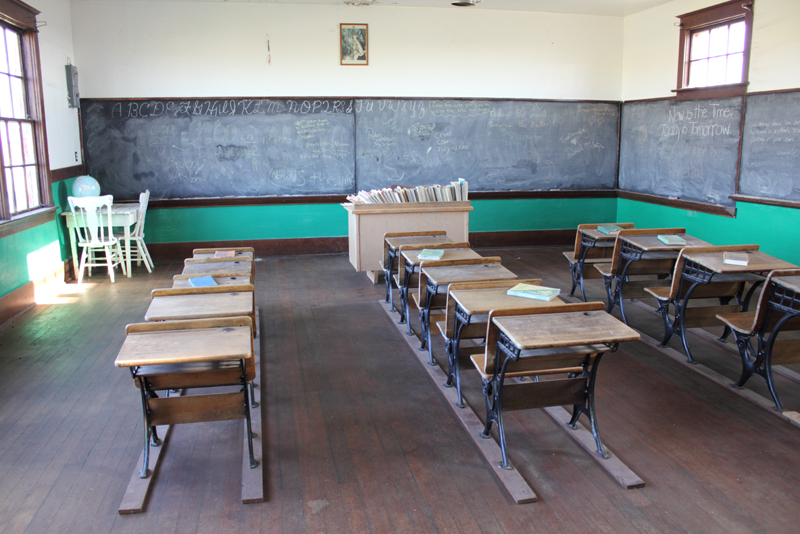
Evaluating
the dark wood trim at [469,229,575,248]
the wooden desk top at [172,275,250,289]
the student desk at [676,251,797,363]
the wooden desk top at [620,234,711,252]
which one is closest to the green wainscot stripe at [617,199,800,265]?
the dark wood trim at [469,229,575,248]

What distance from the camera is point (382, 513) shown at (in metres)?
2.35

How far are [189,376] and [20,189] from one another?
13.3 ft

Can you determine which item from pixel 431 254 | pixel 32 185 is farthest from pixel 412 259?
pixel 32 185

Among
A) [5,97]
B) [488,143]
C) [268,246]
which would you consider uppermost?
[5,97]

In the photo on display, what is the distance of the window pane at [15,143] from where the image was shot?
17.4 feet

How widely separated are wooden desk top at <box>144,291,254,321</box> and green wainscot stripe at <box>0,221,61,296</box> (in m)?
2.72

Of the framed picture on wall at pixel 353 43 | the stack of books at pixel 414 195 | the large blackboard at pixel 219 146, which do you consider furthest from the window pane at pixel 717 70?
the large blackboard at pixel 219 146

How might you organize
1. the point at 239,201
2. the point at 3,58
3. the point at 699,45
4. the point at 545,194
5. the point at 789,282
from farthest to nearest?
the point at 545,194 → the point at 239,201 → the point at 699,45 → the point at 3,58 → the point at 789,282

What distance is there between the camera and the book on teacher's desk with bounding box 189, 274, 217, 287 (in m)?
3.26

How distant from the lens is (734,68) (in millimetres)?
6188

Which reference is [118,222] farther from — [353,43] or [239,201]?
[353,43]

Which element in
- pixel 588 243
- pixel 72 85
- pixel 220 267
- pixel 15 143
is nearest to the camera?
pixel 220 267

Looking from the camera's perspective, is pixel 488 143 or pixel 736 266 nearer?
pixel 736 266

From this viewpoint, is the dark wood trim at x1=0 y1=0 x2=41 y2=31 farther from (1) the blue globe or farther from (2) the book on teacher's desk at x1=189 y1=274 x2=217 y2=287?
(2) the book on teacher's desk at x1=189 y1=274 x2=217 y2=287
